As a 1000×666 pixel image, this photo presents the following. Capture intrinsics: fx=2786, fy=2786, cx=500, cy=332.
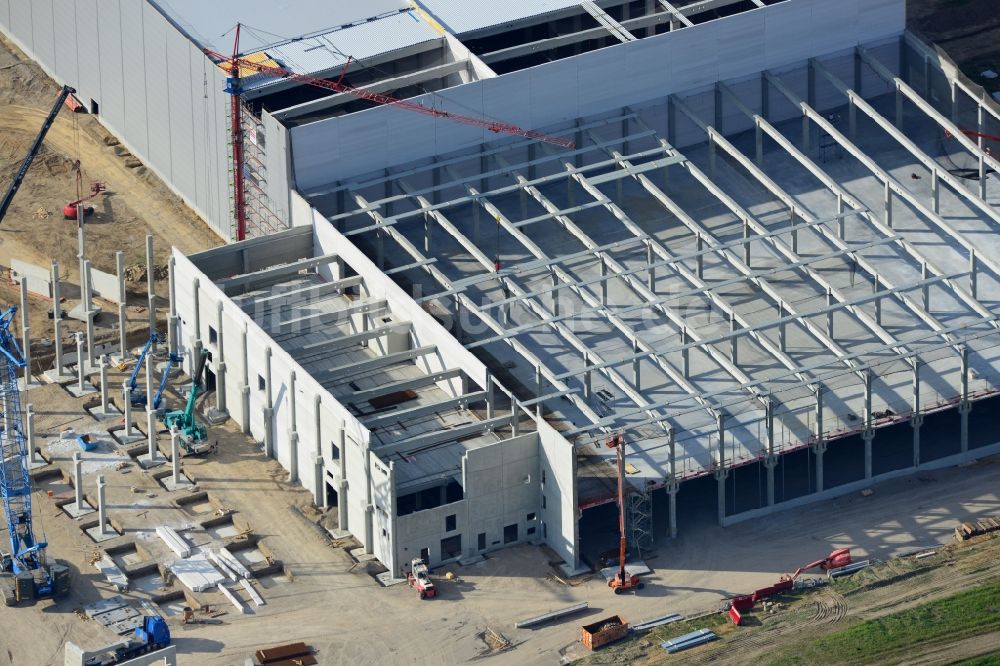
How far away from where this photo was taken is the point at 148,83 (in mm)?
179125

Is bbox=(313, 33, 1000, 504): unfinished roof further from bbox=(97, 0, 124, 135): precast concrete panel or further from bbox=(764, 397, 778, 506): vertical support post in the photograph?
bbox=(97, 0, 124, 135): precast concrete panel

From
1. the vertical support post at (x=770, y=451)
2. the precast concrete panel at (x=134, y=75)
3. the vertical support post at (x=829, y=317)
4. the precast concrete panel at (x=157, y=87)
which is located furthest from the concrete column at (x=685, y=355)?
the precast concrete panel at (x=134, y=75)

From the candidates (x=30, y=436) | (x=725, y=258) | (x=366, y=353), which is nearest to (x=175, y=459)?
(x=30, y=436)

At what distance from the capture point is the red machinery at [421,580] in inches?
5595

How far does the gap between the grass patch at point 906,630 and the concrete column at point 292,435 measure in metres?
30.2

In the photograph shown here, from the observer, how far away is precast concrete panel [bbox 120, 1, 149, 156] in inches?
7032

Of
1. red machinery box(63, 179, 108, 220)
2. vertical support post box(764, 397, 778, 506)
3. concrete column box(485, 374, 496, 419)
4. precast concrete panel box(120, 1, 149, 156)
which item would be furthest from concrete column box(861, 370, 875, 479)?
red machinery box(63, 179, 108, 220)

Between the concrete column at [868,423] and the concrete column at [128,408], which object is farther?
the concrete column at [128,408]

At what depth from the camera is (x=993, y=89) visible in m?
193

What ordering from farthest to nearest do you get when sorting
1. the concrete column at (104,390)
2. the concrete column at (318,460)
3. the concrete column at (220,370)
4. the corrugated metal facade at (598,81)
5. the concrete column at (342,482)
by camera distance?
the corrugated metal facade at (598,81) → the concrete column at (104,390) → the concrete column at (220,370) → the concrete column at (318,460) → the concrete column at (342,482)

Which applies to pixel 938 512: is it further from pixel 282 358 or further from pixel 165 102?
pixel 165 102

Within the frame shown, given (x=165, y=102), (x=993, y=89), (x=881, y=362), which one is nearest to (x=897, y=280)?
(x=881, y=362)

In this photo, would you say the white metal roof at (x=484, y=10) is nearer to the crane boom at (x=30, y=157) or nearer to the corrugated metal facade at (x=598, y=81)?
the corrugated metal facade at (x=598, y=81)

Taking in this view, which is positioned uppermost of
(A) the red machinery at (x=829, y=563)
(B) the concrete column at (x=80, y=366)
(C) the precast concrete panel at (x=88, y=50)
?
(C) the precast concrete panel at (x=88, y=50)
